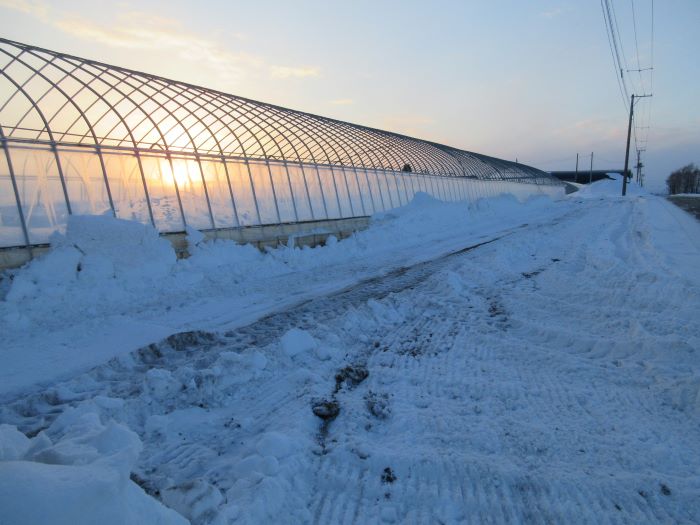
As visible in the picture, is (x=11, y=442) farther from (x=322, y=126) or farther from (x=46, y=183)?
(x=322, y=126)

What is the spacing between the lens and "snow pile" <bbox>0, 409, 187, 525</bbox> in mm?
2123

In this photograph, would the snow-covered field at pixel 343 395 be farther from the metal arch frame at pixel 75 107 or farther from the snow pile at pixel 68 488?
the metal arch frame at pixel 75 107

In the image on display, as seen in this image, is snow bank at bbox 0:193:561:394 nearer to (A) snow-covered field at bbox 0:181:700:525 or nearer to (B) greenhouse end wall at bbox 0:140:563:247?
(A) snow-covered field at bbox 0:181:700:525

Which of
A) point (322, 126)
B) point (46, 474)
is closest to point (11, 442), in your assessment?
point (46, 474)

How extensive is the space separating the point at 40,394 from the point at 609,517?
5753 millimetres

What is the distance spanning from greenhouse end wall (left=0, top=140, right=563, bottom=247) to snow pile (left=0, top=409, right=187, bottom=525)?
9.03m

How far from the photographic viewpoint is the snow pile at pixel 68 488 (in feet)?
6.97

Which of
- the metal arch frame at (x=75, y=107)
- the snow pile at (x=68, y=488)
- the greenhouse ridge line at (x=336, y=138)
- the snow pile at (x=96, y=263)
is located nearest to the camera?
the snow pile at (x=68, y=488)

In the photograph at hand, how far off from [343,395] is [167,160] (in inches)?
463

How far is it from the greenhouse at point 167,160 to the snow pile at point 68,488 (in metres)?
9.00

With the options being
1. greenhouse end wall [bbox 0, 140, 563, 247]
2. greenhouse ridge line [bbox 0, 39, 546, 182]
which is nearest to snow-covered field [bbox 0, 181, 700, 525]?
greenhouse end wall [bbox 0, 140, 563, 247]

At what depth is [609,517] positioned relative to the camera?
313 centimetres

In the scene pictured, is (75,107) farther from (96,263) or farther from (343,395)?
(343,395)

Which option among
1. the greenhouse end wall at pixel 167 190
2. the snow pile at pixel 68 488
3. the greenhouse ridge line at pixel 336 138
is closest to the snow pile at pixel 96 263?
the greenhouse end wall at pixel 167 190
